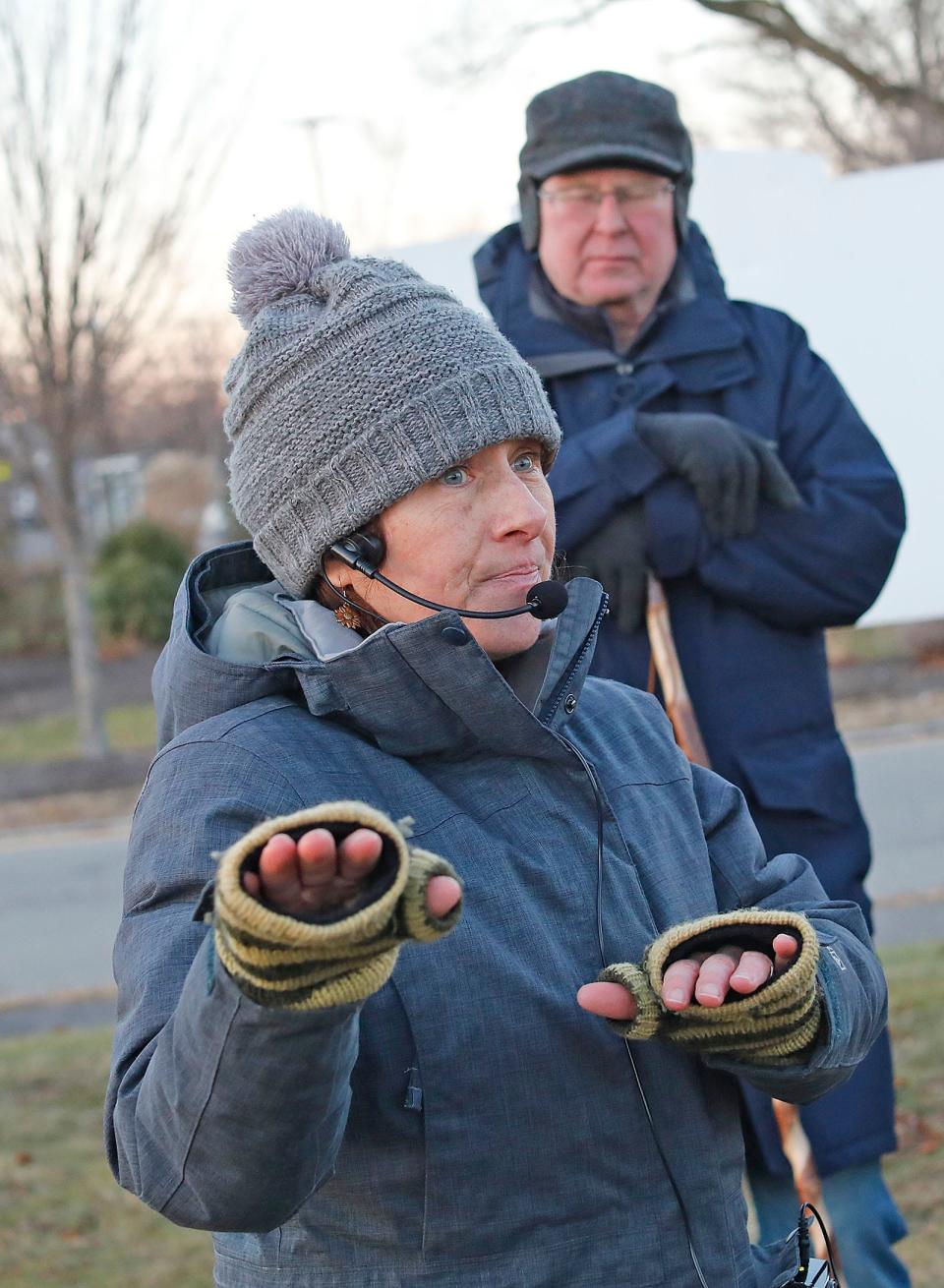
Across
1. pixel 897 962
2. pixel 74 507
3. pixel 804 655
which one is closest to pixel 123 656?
pixel 74 507

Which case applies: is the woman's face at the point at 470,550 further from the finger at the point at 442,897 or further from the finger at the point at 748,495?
the finger at the point at 748,495

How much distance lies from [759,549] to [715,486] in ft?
0.56

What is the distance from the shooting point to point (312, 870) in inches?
45.0

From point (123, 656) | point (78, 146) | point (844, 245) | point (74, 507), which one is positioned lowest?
point (123, 656)

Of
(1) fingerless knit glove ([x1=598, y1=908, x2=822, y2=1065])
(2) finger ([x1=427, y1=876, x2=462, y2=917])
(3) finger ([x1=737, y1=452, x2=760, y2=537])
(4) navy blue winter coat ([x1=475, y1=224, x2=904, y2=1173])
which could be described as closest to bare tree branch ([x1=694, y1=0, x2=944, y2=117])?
(4) navy blue winter coat ([x1=475, y1=224, x2=904, y2=1173])

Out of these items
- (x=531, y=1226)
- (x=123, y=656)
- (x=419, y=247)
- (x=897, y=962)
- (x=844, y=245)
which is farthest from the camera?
(x=123, y=656)

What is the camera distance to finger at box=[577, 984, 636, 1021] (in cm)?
154

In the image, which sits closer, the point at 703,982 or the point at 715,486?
the point at 703,982

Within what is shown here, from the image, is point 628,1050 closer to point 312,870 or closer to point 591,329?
point 312,870

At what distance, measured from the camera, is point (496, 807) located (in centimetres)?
168

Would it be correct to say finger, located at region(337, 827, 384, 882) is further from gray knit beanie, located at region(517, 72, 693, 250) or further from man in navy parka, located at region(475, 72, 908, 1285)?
gray knit beanie, located at region(517, 72, 693, 250)

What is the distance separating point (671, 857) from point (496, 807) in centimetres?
24

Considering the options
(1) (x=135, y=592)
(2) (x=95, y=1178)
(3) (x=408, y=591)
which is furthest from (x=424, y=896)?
(1) (x=135, y=592)

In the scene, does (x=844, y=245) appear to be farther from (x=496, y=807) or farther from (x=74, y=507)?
(x=74, y=507)
